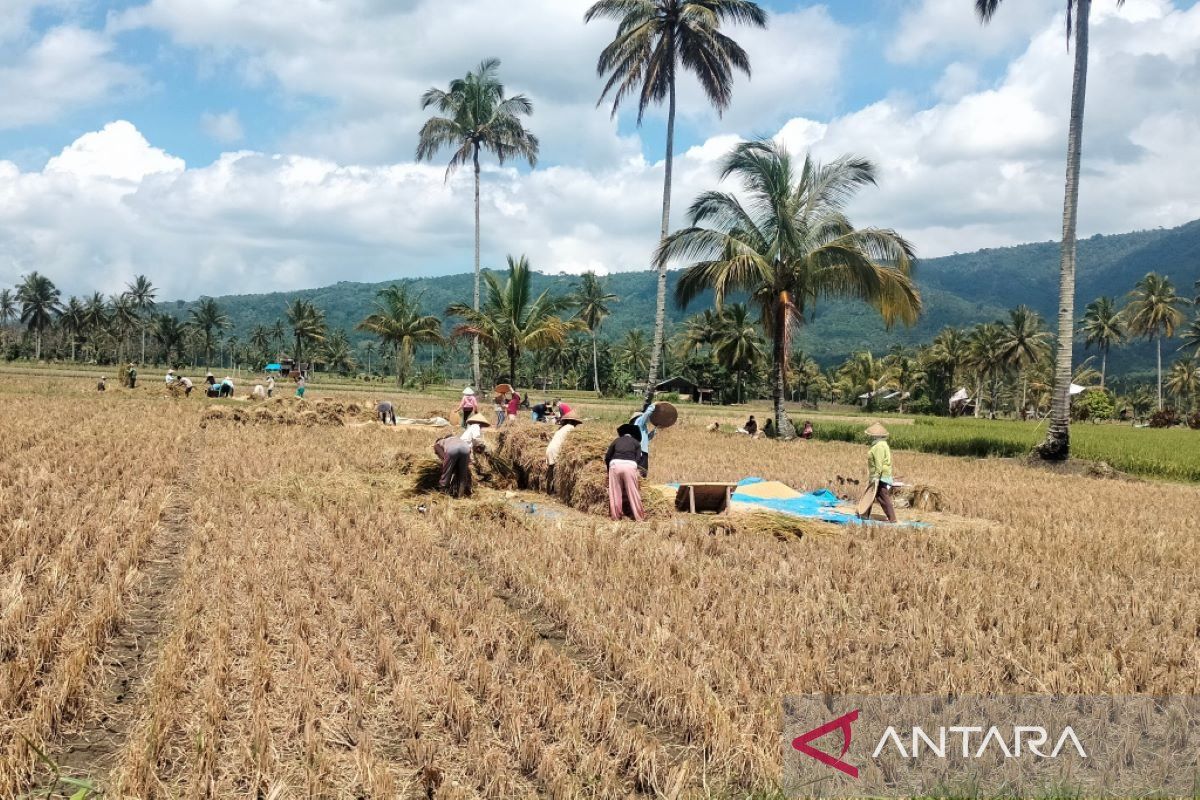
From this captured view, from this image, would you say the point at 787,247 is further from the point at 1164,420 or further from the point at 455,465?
the point at 1164,420

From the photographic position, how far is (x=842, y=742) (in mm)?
3689

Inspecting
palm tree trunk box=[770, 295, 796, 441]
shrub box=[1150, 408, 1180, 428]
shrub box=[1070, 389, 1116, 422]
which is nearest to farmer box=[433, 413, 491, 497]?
palm tree trunk box=[770, 295, 796, 441]

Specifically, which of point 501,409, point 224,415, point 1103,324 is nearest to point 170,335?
point 224,415

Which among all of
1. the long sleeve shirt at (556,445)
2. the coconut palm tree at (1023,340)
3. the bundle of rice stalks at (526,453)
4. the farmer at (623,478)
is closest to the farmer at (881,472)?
the farmer at (623,478)

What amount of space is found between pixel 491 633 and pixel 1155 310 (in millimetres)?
70278

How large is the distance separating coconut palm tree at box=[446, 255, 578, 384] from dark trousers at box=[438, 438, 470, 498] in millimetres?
17255

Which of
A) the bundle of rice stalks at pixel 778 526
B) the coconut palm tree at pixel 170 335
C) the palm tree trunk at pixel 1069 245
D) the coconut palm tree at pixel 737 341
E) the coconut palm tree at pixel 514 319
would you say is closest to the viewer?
the bundle of rice stalks at pixel 778 526

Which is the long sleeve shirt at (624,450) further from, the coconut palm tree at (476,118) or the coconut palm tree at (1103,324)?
the coconut palm tree at (1103,324)

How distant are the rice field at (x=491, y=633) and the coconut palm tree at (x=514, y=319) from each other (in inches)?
719

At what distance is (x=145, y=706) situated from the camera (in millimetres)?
3891

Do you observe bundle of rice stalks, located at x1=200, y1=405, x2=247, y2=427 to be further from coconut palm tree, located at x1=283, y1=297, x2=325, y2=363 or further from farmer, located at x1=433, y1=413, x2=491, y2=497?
coconut palm tree, located at x1=283, y1=297, x2=325, y2=363

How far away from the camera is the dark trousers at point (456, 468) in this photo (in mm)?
10836

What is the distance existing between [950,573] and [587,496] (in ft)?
15.8

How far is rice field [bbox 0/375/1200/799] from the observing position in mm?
3438
